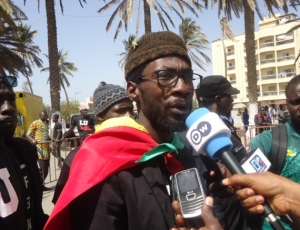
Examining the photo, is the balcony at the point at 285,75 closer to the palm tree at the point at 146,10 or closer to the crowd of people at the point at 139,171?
the palm tree at the point at 146,10

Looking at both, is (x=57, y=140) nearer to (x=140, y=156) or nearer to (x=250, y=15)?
(x=140, y=156)

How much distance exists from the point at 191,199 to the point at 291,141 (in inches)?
71.9

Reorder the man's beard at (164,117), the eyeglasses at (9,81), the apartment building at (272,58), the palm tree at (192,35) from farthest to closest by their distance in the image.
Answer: the apartment building at (272,58) < the palm tree at (192,35) < the eyeglasses at (9,81) < the man's beard at (164,117)

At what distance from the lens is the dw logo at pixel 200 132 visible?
1634 mm

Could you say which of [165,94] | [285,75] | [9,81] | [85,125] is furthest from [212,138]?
[285,75]

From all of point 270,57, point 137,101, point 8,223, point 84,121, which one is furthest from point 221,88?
point 270,57

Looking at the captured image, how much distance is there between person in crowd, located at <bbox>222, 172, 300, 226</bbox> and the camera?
143 centimetres

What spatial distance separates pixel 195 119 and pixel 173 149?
0.22 meters

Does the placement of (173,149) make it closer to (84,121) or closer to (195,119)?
(195,119)

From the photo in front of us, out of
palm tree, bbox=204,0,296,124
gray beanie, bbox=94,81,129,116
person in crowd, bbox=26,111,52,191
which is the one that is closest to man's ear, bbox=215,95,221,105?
gray beanie, bbox=94,81,129,116

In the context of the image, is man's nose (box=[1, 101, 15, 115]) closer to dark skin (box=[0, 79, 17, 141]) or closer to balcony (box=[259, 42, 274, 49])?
dark skin (box=[0, 79, 17, 141])

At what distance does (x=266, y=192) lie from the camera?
59.6 inches

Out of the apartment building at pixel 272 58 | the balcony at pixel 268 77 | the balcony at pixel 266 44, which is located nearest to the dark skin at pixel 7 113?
the apartment building at pixel 272 58

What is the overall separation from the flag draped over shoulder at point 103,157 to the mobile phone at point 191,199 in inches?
14.9
